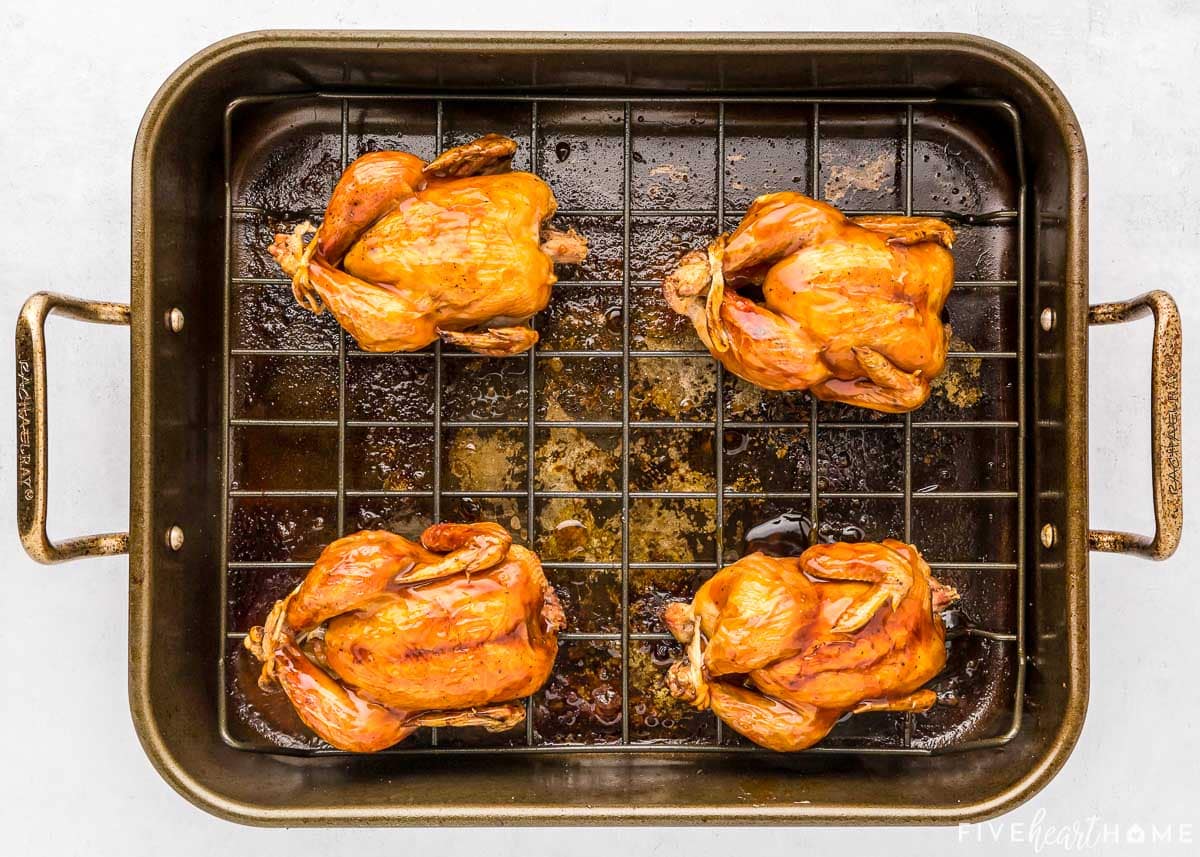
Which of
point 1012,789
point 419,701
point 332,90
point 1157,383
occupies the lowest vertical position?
point 1012,789

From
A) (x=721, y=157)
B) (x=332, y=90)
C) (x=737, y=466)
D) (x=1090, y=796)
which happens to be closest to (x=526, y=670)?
(x=737, y=466)

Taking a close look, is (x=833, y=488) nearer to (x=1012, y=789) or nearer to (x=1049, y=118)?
(x=1012, y=789)

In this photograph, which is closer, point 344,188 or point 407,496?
point 344,188

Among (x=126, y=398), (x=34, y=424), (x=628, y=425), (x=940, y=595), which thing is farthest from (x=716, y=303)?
(x=126, y=398)

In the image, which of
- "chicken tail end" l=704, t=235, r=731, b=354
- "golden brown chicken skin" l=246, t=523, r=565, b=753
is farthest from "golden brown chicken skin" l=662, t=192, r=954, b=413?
"golden brown chicken skin" l=246, t=523, r=565, b=753

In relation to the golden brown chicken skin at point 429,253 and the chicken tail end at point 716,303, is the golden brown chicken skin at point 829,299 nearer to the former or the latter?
the chicken tail end at point 716,303

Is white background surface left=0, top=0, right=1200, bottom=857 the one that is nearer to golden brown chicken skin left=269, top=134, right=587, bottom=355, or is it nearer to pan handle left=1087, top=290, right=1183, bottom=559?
pan handle left=1087, top=290, right=1183, bottom=559
